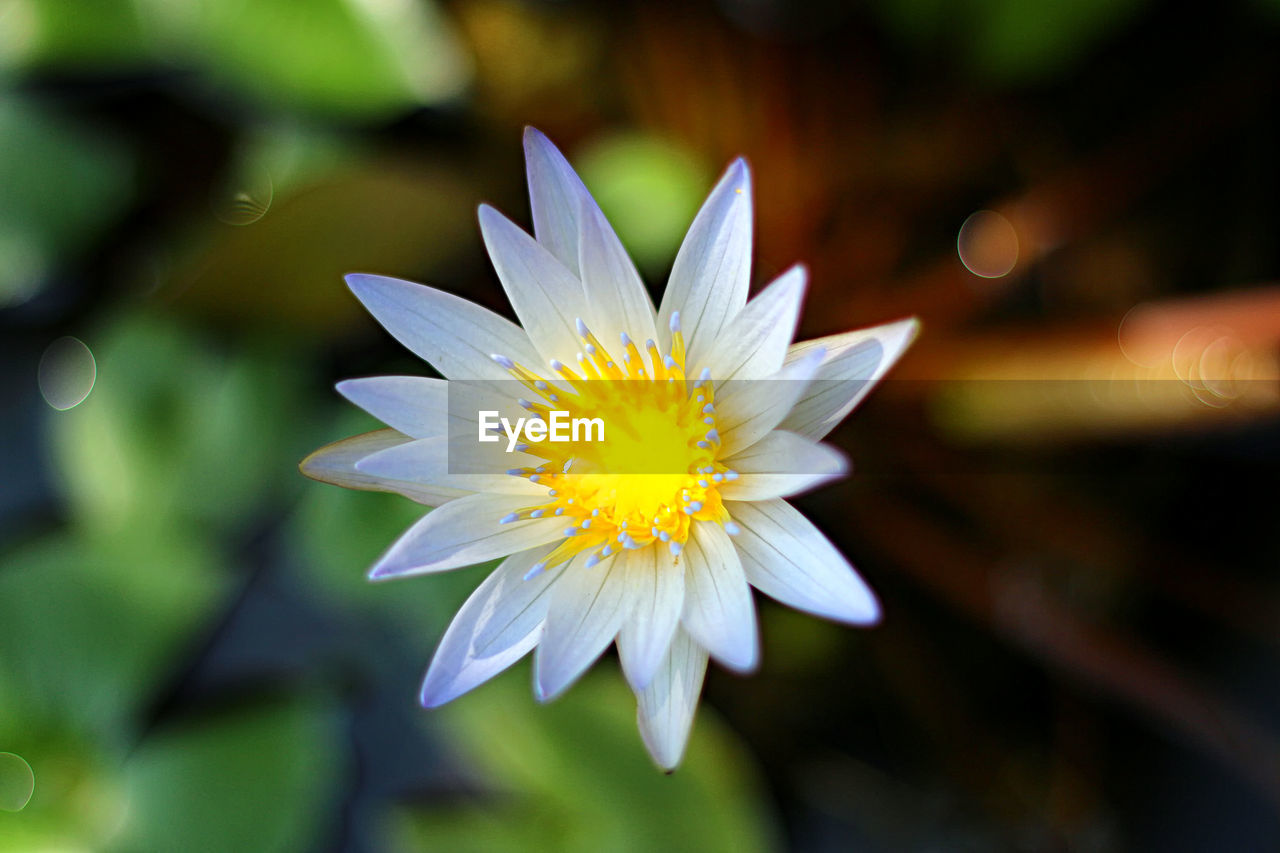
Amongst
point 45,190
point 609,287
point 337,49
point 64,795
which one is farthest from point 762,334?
point 45,190

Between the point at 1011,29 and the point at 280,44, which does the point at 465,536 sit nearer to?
the point at 280,44

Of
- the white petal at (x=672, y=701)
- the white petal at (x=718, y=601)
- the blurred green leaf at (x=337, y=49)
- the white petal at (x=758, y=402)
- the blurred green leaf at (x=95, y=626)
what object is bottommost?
the blurred green leaf at (x=95, y=626)

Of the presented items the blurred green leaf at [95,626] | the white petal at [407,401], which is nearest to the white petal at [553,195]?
the white petal at [407,401]

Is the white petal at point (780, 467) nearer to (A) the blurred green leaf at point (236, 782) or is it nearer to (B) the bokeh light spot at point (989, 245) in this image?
(A) the blurred green leaf at point (236, 782)

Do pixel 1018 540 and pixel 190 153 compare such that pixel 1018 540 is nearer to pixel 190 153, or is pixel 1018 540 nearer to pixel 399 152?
pixel 399 152

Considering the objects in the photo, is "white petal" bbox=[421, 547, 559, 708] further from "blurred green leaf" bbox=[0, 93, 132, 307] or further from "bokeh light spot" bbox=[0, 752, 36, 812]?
"blurred green leaf" bbox=[0, 93, 132, 307]
